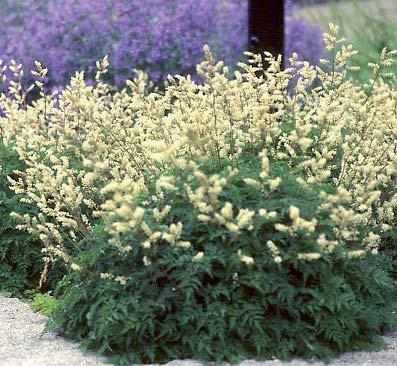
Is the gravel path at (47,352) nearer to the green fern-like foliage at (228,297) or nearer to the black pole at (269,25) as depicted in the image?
the green fern-like foliage at (228,297)

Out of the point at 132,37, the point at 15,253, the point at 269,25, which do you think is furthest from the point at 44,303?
the point at 132,37

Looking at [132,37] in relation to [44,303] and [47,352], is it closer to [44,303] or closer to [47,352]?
[44,303]

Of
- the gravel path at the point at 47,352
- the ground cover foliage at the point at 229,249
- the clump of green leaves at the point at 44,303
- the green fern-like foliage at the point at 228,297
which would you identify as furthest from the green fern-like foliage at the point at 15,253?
the green fern-like foliage at the point at 228,297

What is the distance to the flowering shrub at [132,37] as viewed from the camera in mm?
9055

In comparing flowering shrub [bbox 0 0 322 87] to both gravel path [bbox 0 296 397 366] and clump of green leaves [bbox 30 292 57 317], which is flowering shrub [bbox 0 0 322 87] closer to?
clump of green leaves [bbox 30 292 57 317]

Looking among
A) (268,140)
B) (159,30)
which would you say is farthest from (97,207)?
(159,30)

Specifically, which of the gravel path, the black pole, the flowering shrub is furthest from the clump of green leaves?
the flowering shrub

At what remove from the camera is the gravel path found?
4.19 meters

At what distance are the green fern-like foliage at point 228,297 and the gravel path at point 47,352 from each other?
2.7 inches

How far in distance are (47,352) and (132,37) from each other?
5381mm

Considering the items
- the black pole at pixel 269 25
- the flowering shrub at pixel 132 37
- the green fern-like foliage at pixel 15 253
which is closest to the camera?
the green fern-like foliage at pixel 15 253

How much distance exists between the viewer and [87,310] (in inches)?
175

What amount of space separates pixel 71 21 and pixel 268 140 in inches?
208

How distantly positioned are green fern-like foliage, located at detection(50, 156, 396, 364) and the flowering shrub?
4795mm
